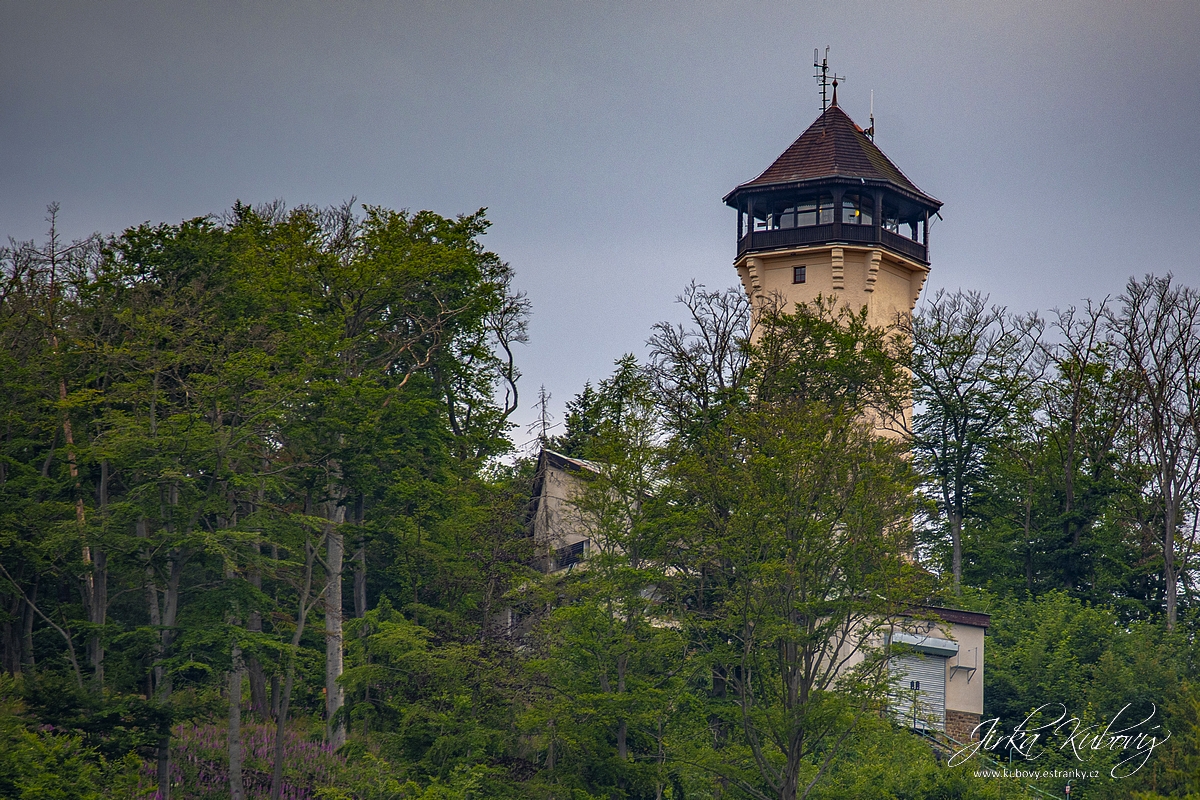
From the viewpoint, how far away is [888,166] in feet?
194

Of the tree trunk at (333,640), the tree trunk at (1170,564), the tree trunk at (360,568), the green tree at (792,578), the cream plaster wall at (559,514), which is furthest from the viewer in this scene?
the tree trunk at (1170,564)

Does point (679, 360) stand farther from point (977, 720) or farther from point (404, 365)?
point (977, 720)

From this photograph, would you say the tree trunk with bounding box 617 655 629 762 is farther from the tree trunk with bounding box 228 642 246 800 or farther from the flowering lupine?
the tree trunk with bounding box 228 642 246 800

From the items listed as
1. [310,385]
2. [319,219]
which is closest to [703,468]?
[310,385]

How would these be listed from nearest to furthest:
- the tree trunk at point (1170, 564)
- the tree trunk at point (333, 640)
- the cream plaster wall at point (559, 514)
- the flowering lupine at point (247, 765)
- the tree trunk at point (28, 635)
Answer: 1. the flowering lupine at point (247, 765)
2. the tree trunk at point (28, 635)
3. the tree trunk at point (333, 640)
4. the cream plaster wall at point (559, 514)
5. the tree trunk at point (1170, 564)

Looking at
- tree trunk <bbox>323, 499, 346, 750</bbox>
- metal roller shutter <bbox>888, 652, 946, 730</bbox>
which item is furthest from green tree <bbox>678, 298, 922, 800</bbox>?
tree trunk <bbox>323, 499, 346, 750</bbox>

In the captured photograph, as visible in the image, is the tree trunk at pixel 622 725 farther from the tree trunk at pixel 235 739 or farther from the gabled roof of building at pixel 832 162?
the gabled roof of building at pixel 832 162

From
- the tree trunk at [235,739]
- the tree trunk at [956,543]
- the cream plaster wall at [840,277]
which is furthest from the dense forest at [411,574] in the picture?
the cream plaster wall at [840,277]

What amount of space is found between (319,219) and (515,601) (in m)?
16.3

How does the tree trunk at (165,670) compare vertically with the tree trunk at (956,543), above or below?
below

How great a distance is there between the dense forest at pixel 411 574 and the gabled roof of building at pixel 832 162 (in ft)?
46.5

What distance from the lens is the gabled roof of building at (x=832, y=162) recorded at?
5681 cm

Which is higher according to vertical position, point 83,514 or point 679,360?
point 679,360

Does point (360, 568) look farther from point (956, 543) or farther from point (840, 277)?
point (840, 277)
